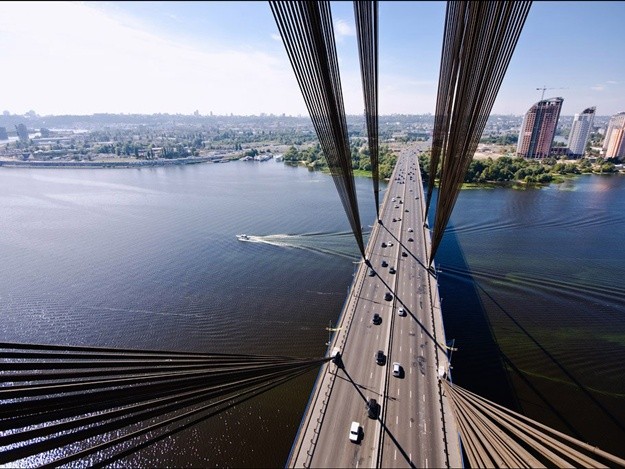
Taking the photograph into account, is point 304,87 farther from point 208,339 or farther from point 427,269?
point 427,269

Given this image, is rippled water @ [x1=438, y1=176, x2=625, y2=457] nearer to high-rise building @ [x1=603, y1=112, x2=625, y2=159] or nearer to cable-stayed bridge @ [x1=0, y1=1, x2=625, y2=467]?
cable-stayed bridge @ [x1=0, y1=1, x2=625, y2=467]

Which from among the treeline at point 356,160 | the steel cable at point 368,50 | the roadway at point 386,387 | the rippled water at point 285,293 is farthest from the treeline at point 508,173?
the steel cable at point 368,50

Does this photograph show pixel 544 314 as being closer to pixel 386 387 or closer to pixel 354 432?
pixel 386 387

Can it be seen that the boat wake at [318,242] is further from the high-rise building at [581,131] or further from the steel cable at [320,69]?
the high-rise building at [581,131]

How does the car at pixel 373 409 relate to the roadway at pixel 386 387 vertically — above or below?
above

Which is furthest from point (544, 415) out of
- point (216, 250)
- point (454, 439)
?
point (216, 250)

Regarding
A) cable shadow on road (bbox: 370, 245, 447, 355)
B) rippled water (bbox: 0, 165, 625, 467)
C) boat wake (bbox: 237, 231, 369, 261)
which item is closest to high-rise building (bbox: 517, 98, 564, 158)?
rippled water (bbox: 0, 165, 625, 467)
